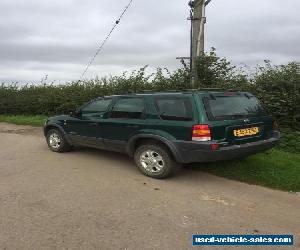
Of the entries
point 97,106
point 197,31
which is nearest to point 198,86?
point 197,31

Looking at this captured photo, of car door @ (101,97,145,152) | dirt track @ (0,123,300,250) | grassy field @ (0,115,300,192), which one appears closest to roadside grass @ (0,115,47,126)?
dirt track @ (0,123,300,250)

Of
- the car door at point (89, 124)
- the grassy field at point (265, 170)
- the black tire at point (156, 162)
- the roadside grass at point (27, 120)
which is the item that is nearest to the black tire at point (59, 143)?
the car door at point (89, 124)

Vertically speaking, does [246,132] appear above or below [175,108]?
below

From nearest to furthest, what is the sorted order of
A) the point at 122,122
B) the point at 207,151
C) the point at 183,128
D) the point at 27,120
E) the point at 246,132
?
the point at 207,151, the point at 183,128, the point at 246,132, the point at 122,122, the point at 27,120

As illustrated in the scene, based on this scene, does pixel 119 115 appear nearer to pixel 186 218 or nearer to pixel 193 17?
pixel 186 218

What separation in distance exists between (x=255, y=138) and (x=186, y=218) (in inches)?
90.5

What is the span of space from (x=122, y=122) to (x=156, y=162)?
109 centimetres

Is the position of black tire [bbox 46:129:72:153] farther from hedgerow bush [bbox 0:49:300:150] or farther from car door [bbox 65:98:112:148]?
hedgerow bush [bbox 0:49:300:150]

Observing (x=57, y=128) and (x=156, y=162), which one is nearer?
(x=156, y=162)

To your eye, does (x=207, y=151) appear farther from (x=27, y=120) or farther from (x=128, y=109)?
(x=27, y=120)

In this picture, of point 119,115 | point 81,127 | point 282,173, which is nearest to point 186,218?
point 282,173

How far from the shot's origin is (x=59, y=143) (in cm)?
864

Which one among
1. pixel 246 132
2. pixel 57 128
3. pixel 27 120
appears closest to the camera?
pixel 246 132

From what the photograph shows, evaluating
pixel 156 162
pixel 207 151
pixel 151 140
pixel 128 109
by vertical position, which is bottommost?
pixel 156 162
